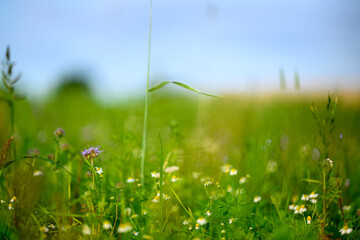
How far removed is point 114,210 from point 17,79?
1079 millimetres

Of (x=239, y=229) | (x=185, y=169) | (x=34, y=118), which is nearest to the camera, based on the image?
(x=239, y=229)

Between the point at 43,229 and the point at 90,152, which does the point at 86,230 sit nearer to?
the point at 43,229

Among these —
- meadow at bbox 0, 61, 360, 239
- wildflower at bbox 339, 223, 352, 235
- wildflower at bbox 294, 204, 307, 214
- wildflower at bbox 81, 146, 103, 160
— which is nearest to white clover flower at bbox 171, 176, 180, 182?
meadow at bbox 0, 61, 360, 239

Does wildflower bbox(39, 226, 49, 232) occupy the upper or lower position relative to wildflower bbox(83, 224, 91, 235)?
lower

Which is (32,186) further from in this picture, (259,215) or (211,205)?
(259,215)

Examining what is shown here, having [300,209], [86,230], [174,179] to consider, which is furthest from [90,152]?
[300,209]

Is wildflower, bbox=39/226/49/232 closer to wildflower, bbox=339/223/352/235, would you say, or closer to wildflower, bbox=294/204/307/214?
wildflower, bbox=294/204/307/214

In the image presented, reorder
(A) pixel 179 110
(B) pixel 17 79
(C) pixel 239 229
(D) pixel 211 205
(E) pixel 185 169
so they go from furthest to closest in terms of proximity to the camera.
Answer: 1. (A) pixel 179 110
2. (E) pixel 185 169
3. (B) pixel 17 79
4. (D) pixel 211 205
5. (C) pixel 239 229

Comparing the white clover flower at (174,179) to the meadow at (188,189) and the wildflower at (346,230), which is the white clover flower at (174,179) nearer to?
the meadow at (188,189)

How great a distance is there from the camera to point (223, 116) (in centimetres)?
517

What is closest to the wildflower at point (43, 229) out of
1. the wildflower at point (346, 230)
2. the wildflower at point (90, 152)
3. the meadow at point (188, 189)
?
the meadow at point (188, 189)

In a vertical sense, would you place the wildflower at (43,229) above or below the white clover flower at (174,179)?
below

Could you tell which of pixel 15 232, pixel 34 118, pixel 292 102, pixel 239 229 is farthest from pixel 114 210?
pixel 34 118

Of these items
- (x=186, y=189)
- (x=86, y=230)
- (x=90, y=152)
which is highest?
(x=90, y=152)
